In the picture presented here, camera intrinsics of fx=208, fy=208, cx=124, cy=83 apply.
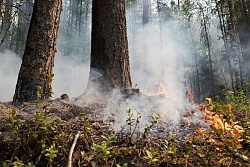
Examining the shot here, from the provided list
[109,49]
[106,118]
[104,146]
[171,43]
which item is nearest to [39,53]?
[109,49]

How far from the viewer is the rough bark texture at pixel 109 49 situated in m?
3.19

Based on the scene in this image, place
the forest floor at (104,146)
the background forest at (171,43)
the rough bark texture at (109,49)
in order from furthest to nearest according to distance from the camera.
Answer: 1. the background forest at (171,43)
2. the rough bark texture at (109,49)
3. the forest floor at (104,146)

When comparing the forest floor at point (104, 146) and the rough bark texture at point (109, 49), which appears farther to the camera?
the rough bark texture at point (109, 49)

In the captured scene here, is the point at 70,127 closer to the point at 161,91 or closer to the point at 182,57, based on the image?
the point at 161,91

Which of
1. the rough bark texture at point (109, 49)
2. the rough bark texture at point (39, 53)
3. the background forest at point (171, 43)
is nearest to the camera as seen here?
the rough bark texture at point (39, 53)

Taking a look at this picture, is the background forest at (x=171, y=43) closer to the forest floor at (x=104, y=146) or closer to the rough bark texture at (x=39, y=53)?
the rough bark texture at (x=39, y=53)

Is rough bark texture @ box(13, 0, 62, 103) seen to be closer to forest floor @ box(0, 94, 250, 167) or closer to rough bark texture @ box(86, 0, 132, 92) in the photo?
forest floor @ box(0, 94, 250, 167)

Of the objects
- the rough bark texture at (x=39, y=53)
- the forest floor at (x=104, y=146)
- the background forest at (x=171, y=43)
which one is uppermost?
the background forest at (x=171, y=43)

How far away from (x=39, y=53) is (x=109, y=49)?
1.06 metres

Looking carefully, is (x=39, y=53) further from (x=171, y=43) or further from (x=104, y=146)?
(x=171, y=43)

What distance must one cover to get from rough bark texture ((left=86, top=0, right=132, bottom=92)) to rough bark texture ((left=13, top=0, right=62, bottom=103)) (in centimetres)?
73

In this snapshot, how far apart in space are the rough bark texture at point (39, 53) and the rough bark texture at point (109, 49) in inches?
28.6

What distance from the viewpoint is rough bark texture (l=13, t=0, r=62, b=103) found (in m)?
2.56

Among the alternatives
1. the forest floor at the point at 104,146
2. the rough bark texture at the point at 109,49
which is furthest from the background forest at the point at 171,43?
the forest floor at the point at 104,146
